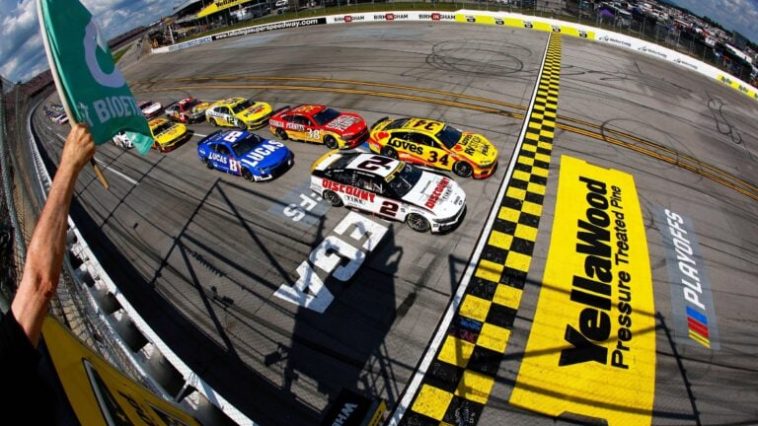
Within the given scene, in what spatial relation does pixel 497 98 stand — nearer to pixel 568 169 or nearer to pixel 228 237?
pixel 568 169

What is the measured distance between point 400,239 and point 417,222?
0.76 m

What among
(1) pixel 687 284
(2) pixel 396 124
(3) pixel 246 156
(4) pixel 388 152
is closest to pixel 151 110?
(3) pixel 246 156

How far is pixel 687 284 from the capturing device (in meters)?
11.3

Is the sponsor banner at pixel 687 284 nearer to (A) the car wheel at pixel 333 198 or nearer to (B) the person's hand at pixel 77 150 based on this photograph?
(A) the car wheel at pixel 333 198

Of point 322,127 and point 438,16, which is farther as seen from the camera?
point 438,16

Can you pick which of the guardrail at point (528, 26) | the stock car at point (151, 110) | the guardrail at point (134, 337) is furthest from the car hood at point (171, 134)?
the guardrail at point (528, 26)

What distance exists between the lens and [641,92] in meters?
24.4

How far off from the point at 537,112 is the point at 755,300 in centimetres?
1227

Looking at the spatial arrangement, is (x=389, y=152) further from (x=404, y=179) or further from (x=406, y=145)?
(x=404, y=179)

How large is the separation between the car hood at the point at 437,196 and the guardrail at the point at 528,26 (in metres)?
29.3

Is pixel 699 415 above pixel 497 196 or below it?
below

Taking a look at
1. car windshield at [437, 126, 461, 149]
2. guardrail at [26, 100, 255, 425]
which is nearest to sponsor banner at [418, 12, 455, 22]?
car windshield at [437, 126, 461, 149]

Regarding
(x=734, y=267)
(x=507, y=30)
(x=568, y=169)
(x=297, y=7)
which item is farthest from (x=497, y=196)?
(x=297, y=7)

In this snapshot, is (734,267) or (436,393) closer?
(436,393)
